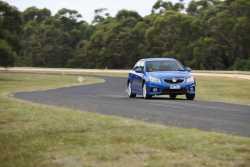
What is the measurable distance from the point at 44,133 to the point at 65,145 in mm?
1787

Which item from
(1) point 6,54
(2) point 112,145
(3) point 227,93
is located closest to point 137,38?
(1) point 6,54

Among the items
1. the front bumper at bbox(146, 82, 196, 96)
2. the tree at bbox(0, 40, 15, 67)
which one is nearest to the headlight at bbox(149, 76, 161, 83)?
the front bumper at bbox(146, 82, 196, 96)

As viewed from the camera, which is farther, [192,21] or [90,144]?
[192,21]

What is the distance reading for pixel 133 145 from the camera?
33.3 feet

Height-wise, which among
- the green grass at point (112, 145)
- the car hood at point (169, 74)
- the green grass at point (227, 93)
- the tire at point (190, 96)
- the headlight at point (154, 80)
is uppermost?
the car hood at point (169, 74)

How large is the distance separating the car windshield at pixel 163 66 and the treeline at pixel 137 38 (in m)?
41.7

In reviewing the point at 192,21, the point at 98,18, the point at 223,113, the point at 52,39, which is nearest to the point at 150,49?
the point at 192,21

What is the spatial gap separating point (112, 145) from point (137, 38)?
9179cm

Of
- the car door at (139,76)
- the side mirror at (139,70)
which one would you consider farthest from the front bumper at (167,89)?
the side mirror at (139,70)

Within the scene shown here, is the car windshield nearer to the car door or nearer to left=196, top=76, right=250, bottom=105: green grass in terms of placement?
the car door

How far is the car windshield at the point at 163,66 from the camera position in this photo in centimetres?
2567

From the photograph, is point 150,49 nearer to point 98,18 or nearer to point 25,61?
point 25,61

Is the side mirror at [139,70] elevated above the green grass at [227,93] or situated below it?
above

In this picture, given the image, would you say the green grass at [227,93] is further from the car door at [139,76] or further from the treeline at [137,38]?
the treeline at [137,38]
